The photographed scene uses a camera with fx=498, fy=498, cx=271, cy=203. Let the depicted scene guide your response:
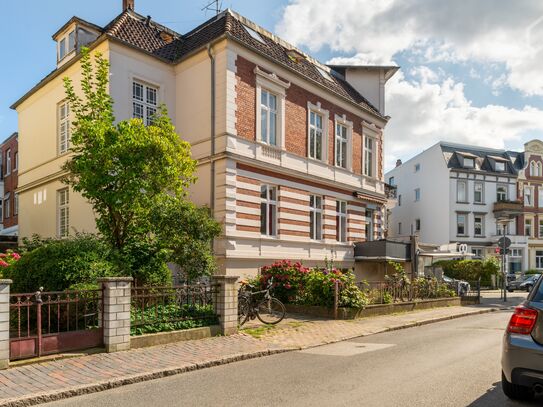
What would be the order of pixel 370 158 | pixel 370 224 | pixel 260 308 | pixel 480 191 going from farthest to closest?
pixel 480 191 < pixel 370 158 < pixel 370 224 < pixel 260 308

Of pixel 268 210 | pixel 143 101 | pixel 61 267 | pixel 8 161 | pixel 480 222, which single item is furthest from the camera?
pixel 480 222

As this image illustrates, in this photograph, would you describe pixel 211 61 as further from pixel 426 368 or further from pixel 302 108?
pixel 426 368

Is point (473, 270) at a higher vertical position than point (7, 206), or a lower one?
lower

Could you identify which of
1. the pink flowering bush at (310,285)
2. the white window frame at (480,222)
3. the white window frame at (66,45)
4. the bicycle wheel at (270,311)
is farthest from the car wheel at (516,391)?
the white window frame at (480,222)

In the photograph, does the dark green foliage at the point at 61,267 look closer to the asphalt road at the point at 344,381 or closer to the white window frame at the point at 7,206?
the asphalt road at the point at 344,381

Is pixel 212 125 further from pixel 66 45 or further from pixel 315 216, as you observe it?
pixel 66 45

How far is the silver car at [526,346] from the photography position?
545cm

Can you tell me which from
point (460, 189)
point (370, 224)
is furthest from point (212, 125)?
point (460, 189)

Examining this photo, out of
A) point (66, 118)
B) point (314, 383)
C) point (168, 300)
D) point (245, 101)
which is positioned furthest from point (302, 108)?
point (314, 383)

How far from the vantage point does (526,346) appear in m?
5.54

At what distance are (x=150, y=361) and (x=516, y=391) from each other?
5.63 m

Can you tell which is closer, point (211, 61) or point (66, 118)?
point (211, 61)

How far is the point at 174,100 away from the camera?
796 inches

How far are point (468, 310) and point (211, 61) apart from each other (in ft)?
44.6
